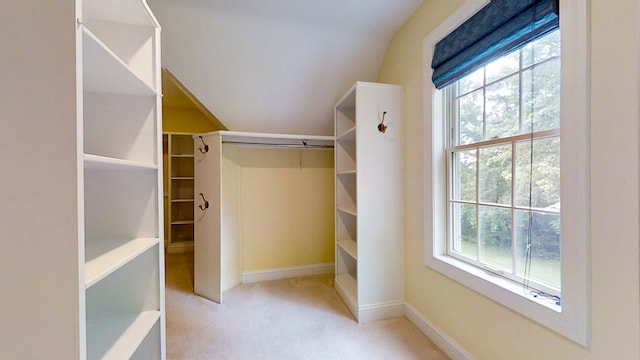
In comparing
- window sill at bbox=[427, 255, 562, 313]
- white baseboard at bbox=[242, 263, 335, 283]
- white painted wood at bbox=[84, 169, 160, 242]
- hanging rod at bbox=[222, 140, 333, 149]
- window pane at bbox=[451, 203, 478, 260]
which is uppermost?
hanging rod at bbox=[222, 140, 333, 149]

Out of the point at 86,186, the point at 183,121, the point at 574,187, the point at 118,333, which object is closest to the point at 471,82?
the point at 574,187

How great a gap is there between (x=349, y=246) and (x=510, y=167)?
1529 millimetres

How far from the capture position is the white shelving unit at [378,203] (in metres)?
2.10

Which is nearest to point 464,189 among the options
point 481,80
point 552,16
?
point 481,80

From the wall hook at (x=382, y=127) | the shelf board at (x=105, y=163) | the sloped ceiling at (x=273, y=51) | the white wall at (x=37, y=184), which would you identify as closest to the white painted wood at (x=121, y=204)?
the shelf board at (x=105, y=163)

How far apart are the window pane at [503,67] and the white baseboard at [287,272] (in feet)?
8.23

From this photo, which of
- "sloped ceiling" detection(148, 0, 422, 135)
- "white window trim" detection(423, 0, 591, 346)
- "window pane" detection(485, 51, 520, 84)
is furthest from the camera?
"sloped ceiling" detection(148, 0, 422, 135)

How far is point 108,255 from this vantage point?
3.30 feet

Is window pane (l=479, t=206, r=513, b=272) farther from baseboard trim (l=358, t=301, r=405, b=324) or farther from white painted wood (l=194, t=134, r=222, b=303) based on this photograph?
white painted wood (l=194, t=134, r=222, b=303)

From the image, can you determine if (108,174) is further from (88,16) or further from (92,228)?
(88,16)

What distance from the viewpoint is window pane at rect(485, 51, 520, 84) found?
1347mm

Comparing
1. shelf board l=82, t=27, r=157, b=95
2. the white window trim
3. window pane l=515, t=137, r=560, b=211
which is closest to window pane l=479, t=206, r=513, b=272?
window pane l=515, t=137, r=560, b=211

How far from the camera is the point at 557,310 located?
110cm

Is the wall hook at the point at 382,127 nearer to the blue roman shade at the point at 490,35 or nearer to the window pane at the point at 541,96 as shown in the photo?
the blue roman shade at the point at 490,35
